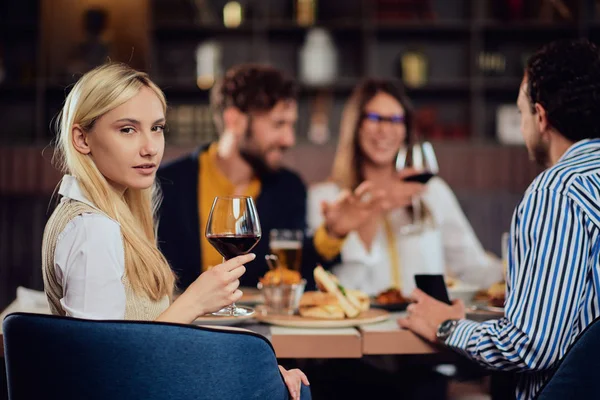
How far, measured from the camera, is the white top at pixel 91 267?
1302 millimetres

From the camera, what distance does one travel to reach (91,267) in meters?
1.31

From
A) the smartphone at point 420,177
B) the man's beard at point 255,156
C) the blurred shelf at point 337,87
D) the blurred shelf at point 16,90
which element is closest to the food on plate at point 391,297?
the smartphone at point 420,177

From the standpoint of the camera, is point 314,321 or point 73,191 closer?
point 73,191

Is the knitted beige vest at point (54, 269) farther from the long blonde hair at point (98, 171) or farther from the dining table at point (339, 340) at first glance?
the dining table at point (339, 340)

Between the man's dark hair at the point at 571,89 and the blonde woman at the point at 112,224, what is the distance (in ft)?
2.39

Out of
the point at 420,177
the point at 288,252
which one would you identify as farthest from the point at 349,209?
the point at 288,252

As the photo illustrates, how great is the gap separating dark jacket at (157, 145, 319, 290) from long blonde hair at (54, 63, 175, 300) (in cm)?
93

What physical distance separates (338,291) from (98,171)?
2.20ft

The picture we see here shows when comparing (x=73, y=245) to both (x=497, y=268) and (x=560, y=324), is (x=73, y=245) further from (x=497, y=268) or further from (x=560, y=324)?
(x=497, y=268)

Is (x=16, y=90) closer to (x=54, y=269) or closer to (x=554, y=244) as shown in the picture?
(x=54, y=269)

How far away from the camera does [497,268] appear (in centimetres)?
259

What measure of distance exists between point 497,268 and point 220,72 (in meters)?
2.94

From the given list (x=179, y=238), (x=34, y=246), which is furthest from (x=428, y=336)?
(x=34, y=246)


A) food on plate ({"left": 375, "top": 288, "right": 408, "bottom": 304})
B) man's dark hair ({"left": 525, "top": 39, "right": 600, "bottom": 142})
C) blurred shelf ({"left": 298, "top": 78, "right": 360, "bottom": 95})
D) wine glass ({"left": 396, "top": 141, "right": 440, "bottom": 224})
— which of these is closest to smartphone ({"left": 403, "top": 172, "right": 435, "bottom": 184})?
wine glass ({"left": 396, "top": 141, "right": 440, "bottom": 224})
